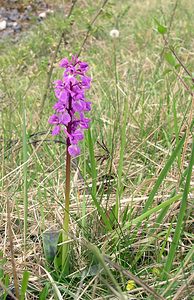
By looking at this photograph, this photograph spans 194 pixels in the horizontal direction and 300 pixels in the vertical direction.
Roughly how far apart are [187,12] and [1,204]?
329 centimetres

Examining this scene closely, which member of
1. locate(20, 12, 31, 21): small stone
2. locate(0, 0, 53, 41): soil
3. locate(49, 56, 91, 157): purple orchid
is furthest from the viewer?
locate(20, 12, 31, 21): small stone

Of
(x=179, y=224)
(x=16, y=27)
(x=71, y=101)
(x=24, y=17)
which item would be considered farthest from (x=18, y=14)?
(x=179, y=224)

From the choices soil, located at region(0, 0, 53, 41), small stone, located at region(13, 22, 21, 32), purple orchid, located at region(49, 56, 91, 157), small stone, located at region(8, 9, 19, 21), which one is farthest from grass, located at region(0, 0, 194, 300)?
small stone, located at region(8, 9, 19, 21)

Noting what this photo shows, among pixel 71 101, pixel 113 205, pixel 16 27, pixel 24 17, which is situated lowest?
pixel 113 205

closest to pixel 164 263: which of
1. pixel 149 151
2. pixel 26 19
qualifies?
pixel 149 151

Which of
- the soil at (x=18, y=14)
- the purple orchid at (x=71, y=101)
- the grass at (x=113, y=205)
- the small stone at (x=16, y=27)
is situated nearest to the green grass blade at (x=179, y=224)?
the grass at (x=113, y=205)

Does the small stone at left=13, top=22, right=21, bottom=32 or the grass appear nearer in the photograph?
the grass

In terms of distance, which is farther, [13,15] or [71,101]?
[13,15]

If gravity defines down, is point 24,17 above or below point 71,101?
above

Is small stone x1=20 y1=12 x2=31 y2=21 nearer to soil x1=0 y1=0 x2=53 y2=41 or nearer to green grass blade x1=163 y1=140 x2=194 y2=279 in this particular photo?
soil x1=0 y1=0 x2=53 y2=41

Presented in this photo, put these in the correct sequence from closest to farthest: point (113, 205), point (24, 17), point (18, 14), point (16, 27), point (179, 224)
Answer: point (179, 224)
point (113, 205)
point (16, 27)
point (24, 17)
point (18, 14)

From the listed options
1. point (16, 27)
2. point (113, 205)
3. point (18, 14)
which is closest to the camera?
point (113, 205)

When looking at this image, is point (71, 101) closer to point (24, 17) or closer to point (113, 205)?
point (113, 205)

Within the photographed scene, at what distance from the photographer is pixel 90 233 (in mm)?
1250
